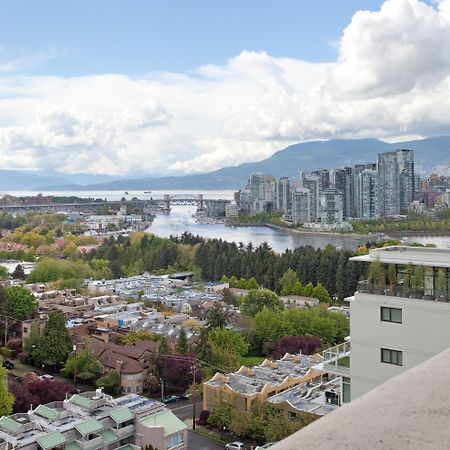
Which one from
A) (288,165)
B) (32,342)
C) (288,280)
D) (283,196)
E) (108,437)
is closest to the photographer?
(108,437)

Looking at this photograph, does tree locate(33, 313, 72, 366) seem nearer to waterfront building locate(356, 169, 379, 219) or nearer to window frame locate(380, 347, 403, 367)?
window frame locate(380, 347, 403, 367)

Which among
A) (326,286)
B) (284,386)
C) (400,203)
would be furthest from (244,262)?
(400,203)

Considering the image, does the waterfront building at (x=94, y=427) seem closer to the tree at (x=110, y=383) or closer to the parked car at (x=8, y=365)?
the tree at (x=110, y=383)

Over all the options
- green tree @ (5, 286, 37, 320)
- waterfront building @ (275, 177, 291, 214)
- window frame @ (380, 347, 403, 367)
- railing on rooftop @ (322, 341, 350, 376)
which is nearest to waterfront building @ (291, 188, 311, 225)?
waterfront building @ (275, 177, 291, 214)

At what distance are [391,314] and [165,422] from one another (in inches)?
67.6

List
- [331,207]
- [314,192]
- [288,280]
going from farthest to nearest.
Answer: [314,192] → [331,207] → [288,280]

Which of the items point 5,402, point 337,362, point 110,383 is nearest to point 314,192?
point 110,383

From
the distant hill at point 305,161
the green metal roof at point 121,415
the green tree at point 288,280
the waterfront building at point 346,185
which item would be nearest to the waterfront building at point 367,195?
the waterfront building at point 346,185

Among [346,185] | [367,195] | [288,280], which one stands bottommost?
[288,280]

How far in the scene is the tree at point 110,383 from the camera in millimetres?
4543

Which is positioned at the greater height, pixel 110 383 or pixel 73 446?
pixel 73 446

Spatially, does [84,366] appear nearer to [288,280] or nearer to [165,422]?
[165,422]

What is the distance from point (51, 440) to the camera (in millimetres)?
2980

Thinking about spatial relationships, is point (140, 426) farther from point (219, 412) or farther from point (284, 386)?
point (284, 386)
